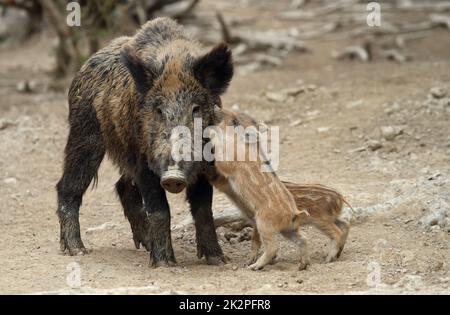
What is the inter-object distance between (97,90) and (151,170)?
3.85 feet

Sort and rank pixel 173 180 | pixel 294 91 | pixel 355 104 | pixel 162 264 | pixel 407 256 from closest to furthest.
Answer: pixel 173 180, pixel 407 256, pixel 162 264, pixel 355 104, pixel 294 91

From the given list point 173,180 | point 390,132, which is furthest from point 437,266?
point 390,132

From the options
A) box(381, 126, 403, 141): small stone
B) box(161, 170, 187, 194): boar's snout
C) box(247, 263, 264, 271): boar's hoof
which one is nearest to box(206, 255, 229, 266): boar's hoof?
box(247, 263, 264, 271): boar's hoof

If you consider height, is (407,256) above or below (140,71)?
below

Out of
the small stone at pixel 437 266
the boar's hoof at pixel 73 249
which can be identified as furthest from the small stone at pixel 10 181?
the small stone at pixel 437 266

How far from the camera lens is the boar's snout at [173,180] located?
6656 mm

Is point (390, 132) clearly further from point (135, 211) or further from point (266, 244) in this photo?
point (266, 244)

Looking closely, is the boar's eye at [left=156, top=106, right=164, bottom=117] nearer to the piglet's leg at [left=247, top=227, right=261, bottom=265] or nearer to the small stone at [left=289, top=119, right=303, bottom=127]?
the piglet's leg at [left=247, top=227, right=261, bottom=265]

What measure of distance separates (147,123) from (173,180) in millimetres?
698

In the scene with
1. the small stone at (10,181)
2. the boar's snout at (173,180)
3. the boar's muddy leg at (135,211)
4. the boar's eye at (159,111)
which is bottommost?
the boar's muddy leg at (135,211)

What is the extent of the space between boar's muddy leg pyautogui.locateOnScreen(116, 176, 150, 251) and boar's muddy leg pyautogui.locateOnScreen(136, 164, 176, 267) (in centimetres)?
88

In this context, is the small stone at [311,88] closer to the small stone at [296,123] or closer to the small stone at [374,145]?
the small stone at [296,123]

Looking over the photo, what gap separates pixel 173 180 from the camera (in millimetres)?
6664

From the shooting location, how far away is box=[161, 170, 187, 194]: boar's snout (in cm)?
666
